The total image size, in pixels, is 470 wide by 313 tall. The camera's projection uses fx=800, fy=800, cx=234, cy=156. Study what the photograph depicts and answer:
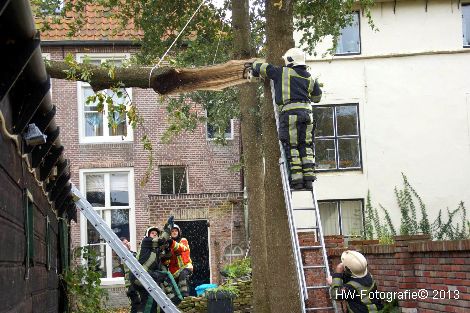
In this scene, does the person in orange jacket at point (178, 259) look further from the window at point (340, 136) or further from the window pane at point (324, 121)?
the window pane at point (324, 121)

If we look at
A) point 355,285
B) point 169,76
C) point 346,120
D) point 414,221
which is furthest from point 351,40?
point 355,285

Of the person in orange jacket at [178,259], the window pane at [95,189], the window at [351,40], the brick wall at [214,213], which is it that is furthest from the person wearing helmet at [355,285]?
the window pane at [95,189]

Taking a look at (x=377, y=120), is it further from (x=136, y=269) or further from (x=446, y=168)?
(x=136, y=269)

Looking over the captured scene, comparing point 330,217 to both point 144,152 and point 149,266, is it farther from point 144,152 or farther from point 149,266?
point 149,266

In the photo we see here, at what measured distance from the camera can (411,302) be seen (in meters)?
7.99

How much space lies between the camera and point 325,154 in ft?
69.2

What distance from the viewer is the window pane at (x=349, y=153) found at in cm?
2092

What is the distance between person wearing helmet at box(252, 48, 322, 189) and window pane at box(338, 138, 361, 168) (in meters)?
12.2

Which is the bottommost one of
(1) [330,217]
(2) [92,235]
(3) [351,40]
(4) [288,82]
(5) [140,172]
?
(2) [92,235]

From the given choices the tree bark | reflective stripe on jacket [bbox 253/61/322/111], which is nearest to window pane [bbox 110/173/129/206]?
the tree bark

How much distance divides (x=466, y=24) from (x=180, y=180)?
9.12 meters

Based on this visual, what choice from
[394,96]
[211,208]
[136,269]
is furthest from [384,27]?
[136,269]

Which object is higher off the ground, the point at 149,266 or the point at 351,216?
the point at 351,216

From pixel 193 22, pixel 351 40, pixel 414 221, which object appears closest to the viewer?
pixel 193 22
